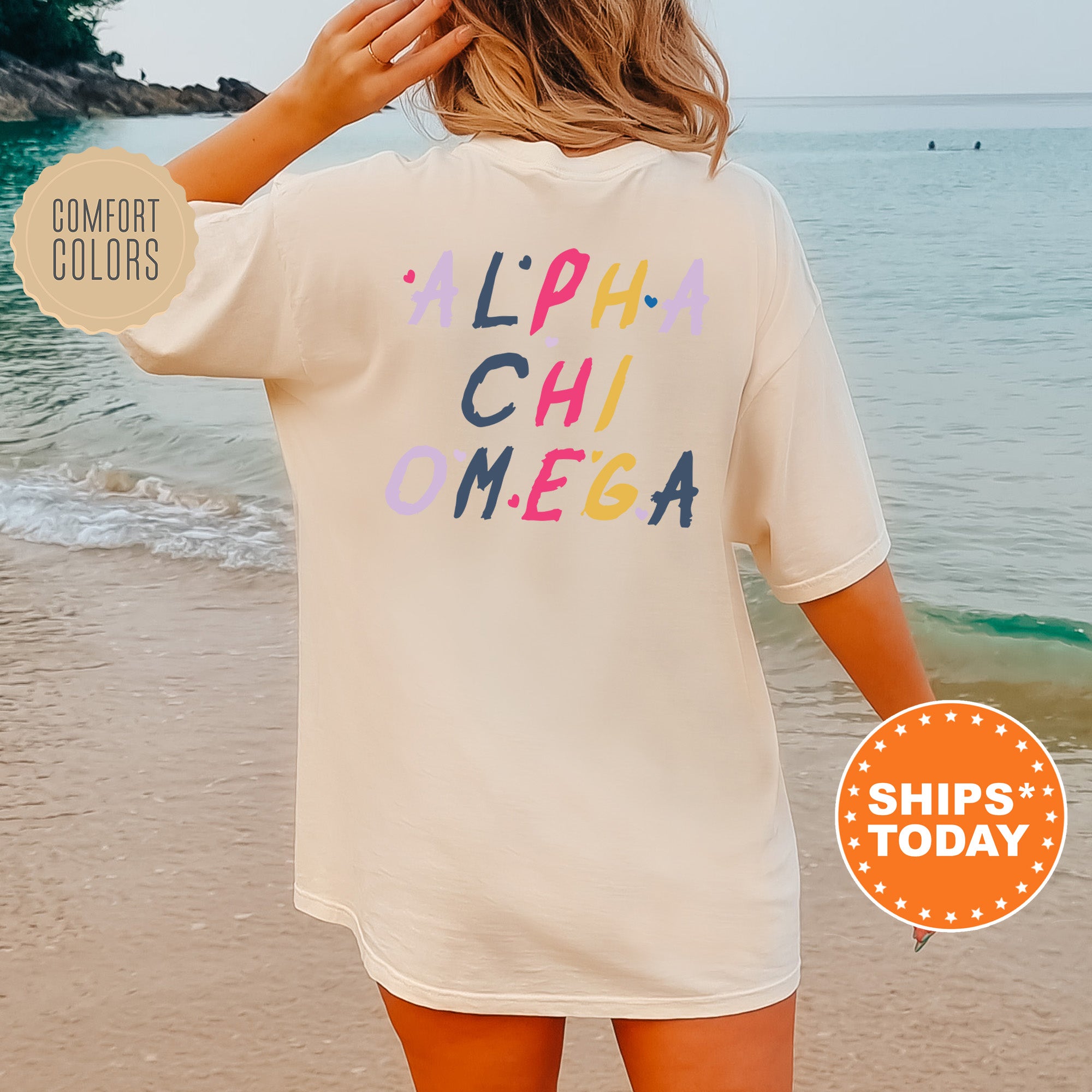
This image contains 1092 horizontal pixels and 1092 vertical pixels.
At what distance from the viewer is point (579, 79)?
731 mm

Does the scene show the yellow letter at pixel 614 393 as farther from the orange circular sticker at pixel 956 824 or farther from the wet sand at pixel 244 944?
the wet sand at pixel 244 944

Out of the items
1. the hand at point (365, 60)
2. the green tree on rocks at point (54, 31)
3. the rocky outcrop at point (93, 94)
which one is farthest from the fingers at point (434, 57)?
the green tree on rocks at point (54, 31)

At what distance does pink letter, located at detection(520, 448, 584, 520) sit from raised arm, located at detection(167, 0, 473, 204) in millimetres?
216

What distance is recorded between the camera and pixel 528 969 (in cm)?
78

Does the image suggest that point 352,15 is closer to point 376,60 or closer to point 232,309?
point 376,60

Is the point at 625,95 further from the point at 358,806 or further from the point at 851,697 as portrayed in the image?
the point at 851,697

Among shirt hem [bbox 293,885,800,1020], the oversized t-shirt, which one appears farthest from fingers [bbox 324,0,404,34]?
shirt hem [bbox 293,885,800,1020]

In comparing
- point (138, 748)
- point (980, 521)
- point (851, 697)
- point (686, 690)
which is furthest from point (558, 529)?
point (980, 521)

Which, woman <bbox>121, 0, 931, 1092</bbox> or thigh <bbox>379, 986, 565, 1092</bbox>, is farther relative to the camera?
thigh <bbox>379, 986, 565, 1092</bbox>

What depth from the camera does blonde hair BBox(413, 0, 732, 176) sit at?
708 millimetres

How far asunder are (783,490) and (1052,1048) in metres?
1.16

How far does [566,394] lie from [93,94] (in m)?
10.3

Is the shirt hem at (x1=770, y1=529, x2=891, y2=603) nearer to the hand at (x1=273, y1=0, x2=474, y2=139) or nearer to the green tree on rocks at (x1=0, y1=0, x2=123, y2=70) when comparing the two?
the hand at (x1=273, y1=0, x2=474, y2=139)

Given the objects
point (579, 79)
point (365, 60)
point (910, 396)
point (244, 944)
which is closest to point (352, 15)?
point (365, 60)
